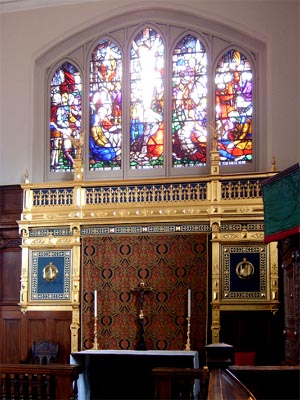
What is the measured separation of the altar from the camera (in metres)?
8.63

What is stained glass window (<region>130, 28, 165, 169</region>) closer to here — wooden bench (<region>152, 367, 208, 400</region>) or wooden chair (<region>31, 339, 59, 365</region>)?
wooden chair (<region>31, 339, 59, 365</region>)

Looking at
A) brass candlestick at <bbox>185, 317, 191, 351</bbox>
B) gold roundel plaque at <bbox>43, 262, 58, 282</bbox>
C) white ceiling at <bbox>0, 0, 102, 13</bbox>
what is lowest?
brass candlestick at <bbox>185, 317, 191, 351</bbox>

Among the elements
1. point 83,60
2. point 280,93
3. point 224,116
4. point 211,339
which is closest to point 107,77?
point 83,60

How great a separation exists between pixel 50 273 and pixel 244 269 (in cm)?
273

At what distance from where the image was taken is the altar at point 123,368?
8.63 metres

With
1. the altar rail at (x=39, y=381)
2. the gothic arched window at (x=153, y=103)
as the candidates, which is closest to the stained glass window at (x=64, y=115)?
the gothic arched window at (x=153, y=103)

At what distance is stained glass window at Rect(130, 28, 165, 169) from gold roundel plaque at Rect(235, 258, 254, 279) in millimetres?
2204

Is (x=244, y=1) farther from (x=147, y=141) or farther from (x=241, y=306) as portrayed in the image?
(x=241, y=306)

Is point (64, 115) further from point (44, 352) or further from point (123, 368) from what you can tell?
point (123, 368)

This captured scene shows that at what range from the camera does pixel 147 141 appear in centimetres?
1074

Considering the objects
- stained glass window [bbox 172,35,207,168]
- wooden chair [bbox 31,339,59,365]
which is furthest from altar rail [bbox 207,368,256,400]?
stained glass window [bbox 172,35,207,168]

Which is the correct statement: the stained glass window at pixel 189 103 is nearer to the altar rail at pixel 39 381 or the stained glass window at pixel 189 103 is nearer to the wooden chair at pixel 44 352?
the wooden chair at pixel 44 352

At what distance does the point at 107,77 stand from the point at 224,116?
6.57 ft

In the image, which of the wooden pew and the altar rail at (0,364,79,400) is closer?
the wooden pew
